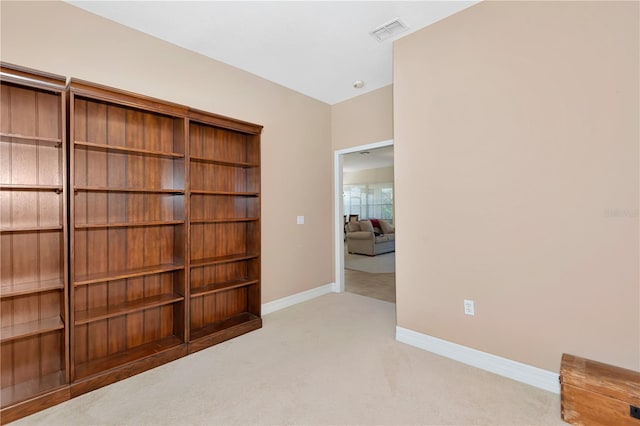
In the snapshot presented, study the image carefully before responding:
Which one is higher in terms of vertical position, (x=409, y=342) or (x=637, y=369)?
(x=637, y=369)

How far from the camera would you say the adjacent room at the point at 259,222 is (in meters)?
1.77

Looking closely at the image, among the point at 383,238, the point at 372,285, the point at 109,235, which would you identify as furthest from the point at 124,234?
the point at 383,238

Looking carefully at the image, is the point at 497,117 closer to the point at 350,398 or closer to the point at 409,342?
the point at 409,342

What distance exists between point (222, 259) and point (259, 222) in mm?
526

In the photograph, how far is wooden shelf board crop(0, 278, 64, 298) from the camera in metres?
1.78

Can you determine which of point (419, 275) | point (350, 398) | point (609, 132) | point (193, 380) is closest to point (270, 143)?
point (419, 275)

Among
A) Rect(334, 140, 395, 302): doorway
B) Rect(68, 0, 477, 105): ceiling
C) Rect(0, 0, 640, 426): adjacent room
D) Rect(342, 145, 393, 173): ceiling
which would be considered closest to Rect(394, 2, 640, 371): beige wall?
Rect(0, 0, 640, 426): adjacent room

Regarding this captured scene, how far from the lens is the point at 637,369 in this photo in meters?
1.71

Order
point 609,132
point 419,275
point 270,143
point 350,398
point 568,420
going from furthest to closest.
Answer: point 270,143 < point 419,275 < point 350,398 < point 609,132 < point 568,420

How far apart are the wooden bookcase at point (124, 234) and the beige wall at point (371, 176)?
8721 mm

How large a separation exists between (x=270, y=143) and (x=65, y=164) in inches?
79.4

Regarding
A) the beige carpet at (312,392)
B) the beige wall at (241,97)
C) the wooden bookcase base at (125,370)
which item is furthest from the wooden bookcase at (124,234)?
the beige wall at (241,97)

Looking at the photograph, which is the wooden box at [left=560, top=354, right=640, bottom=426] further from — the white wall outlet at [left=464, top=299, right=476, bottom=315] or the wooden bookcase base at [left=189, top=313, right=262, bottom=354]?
the wooden bookcase base at [left=189, top=313, right=262, bottom=354]

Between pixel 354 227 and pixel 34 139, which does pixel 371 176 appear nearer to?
pixel 354 227
